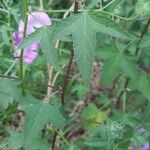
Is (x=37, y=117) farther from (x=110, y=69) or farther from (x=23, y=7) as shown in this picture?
(x=110, y=69)

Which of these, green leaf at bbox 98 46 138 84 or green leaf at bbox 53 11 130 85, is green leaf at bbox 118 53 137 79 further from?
green leaf at bbox 53 11 130 85

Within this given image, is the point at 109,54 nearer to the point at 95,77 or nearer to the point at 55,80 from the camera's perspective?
the point at 55,80

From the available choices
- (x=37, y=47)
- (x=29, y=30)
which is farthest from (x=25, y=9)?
(x=37, y=47)

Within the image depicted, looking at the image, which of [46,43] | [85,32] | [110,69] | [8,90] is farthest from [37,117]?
[110,69]

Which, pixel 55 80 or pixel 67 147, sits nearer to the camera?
pixel 67 147

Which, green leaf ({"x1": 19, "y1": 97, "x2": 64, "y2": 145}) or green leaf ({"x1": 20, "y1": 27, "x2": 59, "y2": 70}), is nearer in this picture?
green leaf ({"x1": 20, "y1": 27, "x2": 59, "y2": 70})

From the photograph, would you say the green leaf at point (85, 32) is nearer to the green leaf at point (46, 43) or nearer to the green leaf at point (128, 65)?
the green leaf at point (46, 43)

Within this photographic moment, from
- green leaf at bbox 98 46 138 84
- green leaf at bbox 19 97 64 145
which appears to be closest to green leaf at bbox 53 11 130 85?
green leaf at bbox 19 97 64 145
